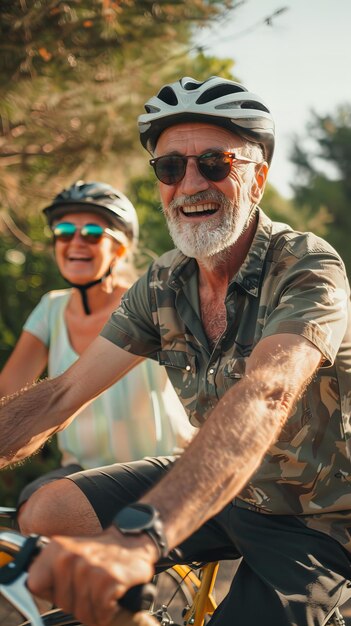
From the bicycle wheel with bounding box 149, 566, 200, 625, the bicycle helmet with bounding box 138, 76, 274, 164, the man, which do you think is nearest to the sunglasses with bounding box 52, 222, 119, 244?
the man

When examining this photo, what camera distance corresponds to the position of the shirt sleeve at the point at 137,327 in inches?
119

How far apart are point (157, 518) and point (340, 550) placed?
1068 mm

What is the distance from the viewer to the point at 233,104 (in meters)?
2.82

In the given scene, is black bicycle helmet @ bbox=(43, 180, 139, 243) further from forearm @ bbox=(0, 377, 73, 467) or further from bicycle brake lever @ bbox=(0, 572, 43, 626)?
bicycle brake lever @ bbox=(0, 572, 43, 626)

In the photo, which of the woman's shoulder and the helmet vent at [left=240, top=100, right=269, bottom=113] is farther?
the woman's shoulder

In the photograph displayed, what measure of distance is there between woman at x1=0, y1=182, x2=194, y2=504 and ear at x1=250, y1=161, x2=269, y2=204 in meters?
1.40

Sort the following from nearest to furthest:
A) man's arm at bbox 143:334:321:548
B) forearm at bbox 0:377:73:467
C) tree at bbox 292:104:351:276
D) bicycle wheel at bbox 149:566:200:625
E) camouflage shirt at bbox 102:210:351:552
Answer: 1. man's arm at bbox 143:334:321:548
2. camouflage shirt at bbox 102:210:351:552
3. forearm at bbox 0:377:73:467
4. bicycle wheel at bbox 149:566:200:625
5. tree at bbox 292:104:351:276

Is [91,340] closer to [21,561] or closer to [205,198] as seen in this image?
[205,198]

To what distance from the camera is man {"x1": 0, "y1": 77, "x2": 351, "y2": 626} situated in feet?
5.98

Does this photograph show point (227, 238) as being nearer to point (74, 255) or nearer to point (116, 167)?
point (74, 255)

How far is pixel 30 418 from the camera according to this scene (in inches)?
111

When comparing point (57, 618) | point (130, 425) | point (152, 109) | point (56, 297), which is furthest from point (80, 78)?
point (57, 618)

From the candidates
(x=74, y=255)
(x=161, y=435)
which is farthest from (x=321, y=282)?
(x=74, y=255)

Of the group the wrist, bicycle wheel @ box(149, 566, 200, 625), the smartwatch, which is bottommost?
bicycle wheel @ box(149, 566, 200, 625)
